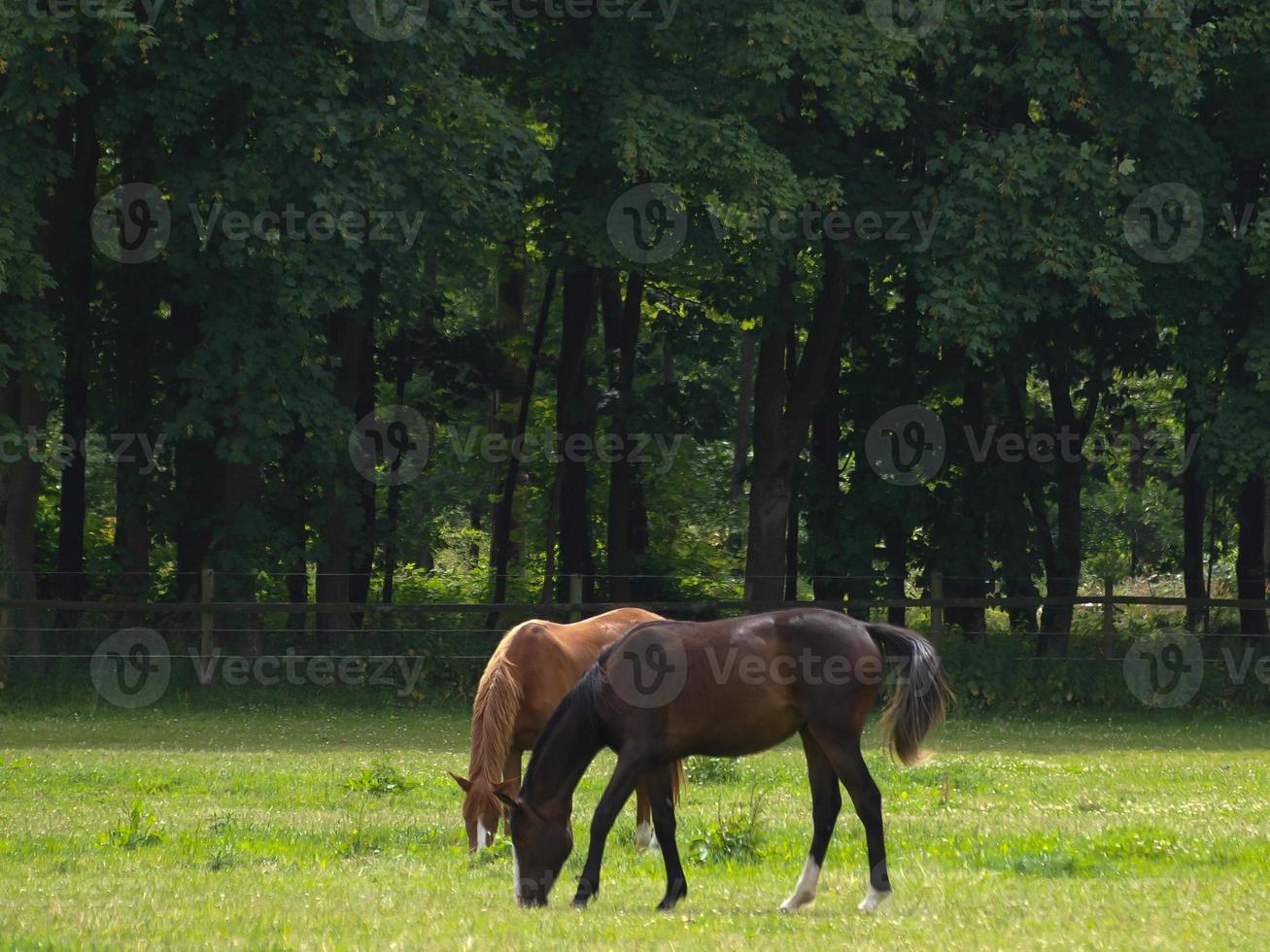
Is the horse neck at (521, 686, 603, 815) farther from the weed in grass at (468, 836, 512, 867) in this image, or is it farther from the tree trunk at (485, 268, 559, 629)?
the tree trunk at (485, 268, 559, 629)

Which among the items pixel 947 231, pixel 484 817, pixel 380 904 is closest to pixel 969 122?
pixel 947 231

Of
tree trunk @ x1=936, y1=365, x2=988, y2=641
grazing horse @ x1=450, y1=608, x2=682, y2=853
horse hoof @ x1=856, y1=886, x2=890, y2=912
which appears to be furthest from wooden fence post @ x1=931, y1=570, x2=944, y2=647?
horse hoof @ x1=856, y1=886, x2=890, y2=912

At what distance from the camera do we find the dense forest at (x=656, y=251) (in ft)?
73.5

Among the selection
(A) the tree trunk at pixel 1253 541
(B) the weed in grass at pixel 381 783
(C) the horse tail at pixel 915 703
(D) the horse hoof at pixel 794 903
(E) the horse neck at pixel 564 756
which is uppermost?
(A) the tree trunk at pixel 1253 541

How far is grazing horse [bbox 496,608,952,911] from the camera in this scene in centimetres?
944

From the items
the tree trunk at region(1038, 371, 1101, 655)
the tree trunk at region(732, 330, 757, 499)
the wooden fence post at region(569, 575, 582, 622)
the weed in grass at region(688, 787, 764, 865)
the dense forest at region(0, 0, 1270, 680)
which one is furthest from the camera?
the tree trunk at region(732, 330, 757, 499)

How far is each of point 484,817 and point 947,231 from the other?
15033 mm

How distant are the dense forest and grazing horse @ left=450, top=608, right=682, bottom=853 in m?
10.3

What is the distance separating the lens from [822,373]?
27000 millimetres

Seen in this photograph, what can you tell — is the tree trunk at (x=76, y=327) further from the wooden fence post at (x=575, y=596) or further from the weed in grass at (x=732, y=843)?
the weed in grass at (x=732, y=843)

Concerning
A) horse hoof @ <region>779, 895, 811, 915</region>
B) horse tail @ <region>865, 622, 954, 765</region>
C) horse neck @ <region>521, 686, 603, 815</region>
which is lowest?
→ horse hoof @ <region>779, 895, 811, 915</region>

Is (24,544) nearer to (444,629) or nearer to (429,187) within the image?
(444,629)

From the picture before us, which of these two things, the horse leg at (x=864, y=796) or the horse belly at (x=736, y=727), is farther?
the horse belly at (x=736, y=727)

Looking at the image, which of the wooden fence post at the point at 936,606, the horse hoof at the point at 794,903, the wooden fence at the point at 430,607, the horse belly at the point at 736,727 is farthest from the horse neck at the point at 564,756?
the wooden fence post at the point at 936,606
